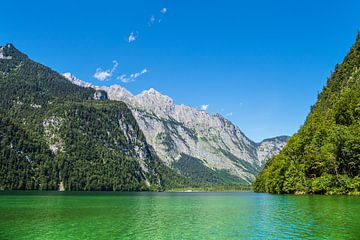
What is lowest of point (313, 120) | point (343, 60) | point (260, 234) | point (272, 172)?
point (260, 234)

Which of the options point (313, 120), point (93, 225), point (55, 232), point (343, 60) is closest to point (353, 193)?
point (313, 120)

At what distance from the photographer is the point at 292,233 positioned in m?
36.7

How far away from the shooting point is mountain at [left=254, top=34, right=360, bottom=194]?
9762cm

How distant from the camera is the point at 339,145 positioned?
324 feet

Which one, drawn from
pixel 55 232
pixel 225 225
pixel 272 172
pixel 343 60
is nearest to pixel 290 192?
pixel 272 172

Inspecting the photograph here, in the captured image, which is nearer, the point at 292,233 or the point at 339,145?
the point at 292,233

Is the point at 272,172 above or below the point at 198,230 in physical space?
above

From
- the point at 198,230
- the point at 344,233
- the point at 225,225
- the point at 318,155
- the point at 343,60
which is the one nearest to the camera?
the point at 344,233

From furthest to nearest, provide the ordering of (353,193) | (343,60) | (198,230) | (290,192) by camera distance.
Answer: (343,60)
(290,192)
(353,193)
(198,230)

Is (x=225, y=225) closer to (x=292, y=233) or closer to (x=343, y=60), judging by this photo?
(x=292, y=233)

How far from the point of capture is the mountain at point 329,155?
97625mm

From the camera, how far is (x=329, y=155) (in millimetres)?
101750

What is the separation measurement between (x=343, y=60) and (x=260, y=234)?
16191cm

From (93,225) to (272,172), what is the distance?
11833 cm
